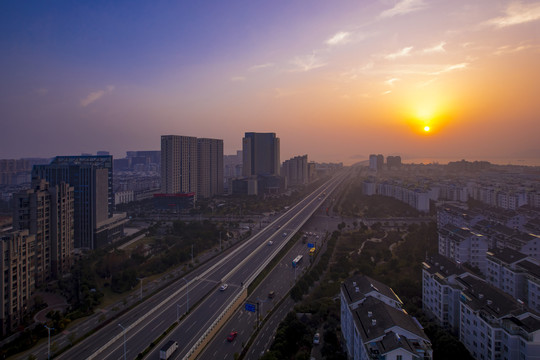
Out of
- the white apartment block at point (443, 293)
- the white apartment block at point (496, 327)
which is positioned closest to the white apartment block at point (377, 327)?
the white apartment block at point (496, 327)

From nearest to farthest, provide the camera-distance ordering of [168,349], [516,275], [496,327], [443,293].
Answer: [496,327] < [168,349] < [443,293] < [516,275]

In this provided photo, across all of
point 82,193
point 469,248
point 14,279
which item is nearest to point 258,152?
point 82,193

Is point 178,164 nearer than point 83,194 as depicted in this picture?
No

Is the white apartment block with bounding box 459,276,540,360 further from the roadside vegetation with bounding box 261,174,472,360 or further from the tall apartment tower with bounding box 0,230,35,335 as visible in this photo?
the tall apartment tower with bounding box 0,230,35,335

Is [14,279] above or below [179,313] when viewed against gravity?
above

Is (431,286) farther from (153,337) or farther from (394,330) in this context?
(153,337)

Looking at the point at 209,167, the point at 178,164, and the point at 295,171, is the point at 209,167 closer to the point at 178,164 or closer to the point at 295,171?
the point at 178,164

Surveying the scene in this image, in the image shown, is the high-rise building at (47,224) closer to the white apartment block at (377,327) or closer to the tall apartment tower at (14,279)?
the tall apartment tower at (14,279)

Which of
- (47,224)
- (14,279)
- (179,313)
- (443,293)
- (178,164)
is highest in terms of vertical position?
(178,164)
